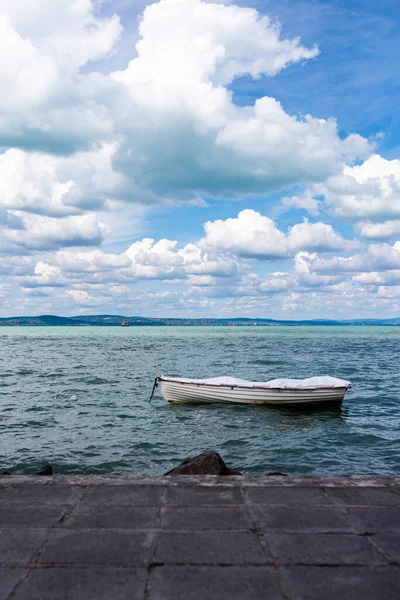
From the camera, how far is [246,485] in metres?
5.71

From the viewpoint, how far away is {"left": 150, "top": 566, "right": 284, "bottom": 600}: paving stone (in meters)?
3.40

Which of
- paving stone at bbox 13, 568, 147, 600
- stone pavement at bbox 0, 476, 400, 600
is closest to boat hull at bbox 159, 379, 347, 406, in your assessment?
stone pavement at bbox 0, 476, 400, 600

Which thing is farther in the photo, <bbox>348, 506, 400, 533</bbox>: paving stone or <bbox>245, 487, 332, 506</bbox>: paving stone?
<bbox>245, 487, 332, 506</bbox>: paving stone

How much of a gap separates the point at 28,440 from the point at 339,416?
457 inches

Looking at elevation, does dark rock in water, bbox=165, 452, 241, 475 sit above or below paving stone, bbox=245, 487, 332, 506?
below

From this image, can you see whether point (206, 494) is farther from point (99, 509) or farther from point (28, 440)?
point (28, 440)

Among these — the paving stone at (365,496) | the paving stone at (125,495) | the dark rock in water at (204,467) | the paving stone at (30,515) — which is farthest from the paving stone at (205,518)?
the dark rock in water at (204,467)

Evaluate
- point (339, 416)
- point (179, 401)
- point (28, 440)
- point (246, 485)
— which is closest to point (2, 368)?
point (179, 401)

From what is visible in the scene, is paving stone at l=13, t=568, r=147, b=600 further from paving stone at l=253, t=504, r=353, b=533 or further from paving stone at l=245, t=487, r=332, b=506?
paving stone at l=245, t=487, r=332, b=506

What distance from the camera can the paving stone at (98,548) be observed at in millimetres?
3877

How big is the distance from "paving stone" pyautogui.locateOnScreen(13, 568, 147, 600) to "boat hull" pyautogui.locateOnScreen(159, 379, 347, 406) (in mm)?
17349

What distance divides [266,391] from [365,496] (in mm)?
15408

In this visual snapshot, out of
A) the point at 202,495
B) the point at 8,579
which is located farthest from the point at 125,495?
the point at 8,579

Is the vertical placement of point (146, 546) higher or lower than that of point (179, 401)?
higher
